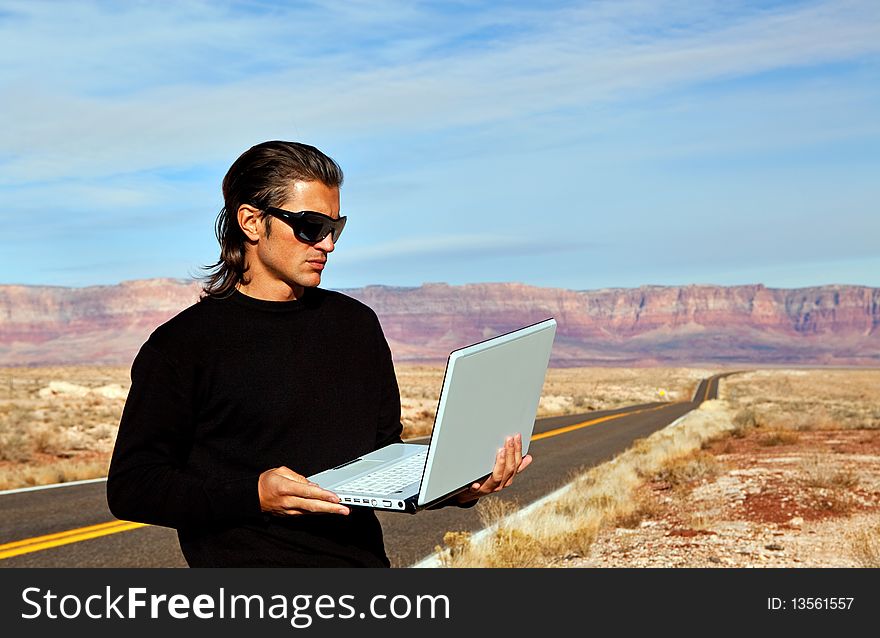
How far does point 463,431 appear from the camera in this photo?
230 centimetres

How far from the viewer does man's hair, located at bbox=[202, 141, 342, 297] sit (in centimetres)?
257

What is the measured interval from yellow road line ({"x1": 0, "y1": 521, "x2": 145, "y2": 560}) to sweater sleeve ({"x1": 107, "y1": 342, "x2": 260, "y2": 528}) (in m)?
6.98

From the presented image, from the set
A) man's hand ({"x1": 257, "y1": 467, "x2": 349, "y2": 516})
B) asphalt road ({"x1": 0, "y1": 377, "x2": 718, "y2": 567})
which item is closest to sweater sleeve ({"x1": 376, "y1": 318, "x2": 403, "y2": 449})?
man's hand ({"x1": 257, "y1": 467, "x2": 349, "y2": 516})

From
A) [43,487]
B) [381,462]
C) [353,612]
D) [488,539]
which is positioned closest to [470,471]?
[381,462]

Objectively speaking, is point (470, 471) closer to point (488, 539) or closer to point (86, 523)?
point (488, 539)

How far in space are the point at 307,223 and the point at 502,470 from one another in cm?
89

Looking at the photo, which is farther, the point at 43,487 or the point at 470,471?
the point at 43,487

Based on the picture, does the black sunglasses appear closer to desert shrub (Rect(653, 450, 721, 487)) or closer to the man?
the man

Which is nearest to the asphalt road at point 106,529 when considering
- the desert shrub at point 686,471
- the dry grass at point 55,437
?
the dry grass at point 55,437

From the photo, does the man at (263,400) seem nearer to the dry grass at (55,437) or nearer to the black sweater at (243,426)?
the black sweater at (243,426)

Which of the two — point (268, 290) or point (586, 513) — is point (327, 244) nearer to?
point (268, 290)

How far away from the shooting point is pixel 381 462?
261cm

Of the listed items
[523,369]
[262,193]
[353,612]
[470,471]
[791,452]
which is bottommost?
[791,452]

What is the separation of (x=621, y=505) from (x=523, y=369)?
8.83 metres
